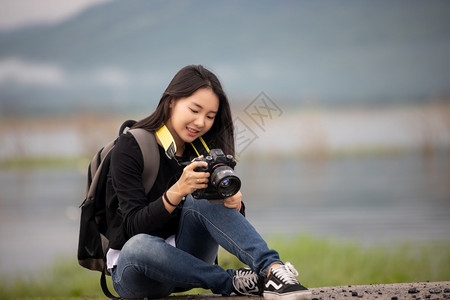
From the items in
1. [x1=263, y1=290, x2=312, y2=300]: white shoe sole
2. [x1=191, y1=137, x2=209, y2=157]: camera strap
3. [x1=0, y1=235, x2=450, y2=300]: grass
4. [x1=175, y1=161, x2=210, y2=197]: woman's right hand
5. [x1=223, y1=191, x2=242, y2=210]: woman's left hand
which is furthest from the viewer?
[x1=0, y1=235, x2=450, y2=300]: grass

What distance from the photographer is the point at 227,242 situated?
268cm

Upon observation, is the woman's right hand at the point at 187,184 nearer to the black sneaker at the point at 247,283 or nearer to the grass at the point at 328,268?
the black sneaker at the point at 247,283

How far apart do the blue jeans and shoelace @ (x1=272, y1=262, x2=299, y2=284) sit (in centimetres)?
6

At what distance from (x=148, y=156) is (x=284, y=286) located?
2.82 feet

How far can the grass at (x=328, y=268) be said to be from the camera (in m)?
5.42

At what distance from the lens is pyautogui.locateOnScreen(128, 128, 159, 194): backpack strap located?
2742mm

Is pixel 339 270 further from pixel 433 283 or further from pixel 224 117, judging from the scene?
pixel 224 117

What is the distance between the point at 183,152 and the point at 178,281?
708 millimetres

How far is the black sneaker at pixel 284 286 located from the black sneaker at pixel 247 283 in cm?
21

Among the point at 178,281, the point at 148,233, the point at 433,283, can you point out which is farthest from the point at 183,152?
the point at 433,283

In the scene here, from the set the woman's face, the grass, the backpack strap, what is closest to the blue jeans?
the backpack strap

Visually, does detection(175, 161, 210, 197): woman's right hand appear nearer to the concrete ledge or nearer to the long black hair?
the long black hair

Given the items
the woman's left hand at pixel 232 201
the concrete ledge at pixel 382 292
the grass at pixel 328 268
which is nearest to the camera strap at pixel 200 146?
the woman's left hand at pixel 232 201

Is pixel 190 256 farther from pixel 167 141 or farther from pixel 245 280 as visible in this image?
pixel 167 141
